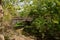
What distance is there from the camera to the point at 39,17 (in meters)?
7.15

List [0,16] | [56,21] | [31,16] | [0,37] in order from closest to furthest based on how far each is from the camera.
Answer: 1. [0,37]
2. [0,16]
3. [56,21]
4. [31,16]

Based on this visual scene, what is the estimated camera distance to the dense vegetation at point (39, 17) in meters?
7.05

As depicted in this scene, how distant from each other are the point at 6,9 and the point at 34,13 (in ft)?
3.21

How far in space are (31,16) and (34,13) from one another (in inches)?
7.0

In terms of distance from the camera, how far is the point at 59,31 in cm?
719

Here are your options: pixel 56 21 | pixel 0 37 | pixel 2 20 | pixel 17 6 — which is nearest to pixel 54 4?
pixel 56 21

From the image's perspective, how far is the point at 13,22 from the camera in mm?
A: 7332

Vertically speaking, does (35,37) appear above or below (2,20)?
below

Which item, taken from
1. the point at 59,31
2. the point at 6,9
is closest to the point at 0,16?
the point at 6,9

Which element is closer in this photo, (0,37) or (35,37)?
(0,37)

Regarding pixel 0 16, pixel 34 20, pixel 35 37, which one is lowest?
pixel 35 37

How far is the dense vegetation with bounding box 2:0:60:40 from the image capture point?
23.1 ft

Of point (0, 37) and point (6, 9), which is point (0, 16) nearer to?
point (0, 37)

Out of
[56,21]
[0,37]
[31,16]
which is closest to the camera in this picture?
[0,37]
